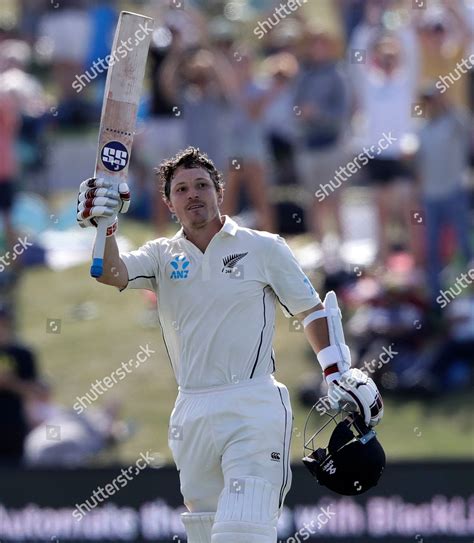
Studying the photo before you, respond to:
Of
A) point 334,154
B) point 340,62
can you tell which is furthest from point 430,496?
point 340,62

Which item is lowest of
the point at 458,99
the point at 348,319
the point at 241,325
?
the point at 241,325

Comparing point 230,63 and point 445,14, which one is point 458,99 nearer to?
point 445,14

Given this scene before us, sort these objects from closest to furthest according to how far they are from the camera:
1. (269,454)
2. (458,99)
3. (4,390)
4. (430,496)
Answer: (269,454) < (430,496) < (4,390) < (458,99)

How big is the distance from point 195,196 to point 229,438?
3.37 ft

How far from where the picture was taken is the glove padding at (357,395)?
5.69 m

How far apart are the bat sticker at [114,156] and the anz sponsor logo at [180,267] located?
0.47 m

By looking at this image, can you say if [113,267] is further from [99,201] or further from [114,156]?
[114,156]

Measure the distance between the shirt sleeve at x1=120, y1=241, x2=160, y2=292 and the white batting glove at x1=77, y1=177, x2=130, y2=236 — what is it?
0.24 meters

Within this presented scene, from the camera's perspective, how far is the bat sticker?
18.9 ft

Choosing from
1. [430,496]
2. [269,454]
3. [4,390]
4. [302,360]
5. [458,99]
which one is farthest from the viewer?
[458,99]

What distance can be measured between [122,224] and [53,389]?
6.95ft

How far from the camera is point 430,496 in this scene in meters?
9.05

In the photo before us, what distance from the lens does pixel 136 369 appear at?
37.1ft

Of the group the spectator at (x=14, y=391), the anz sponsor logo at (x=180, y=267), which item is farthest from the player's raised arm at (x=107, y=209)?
the spectator at (x=14, y=391)
